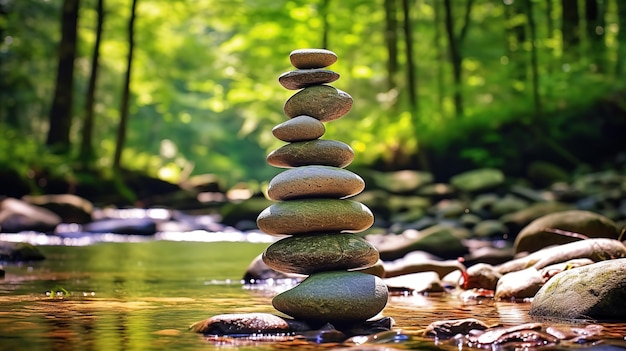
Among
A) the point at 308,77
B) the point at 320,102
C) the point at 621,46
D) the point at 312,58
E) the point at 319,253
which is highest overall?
the point at 621,46

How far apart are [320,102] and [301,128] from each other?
298 mm

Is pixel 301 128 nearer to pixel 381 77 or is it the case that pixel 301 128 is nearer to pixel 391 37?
pixel 391 37

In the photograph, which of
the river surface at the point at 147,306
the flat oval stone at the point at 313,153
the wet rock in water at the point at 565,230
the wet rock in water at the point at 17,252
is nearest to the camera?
the river surface at the point at 147,306

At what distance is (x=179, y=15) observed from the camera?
2806 centimetres

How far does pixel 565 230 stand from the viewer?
973cm

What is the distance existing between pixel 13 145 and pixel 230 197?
6.65 m

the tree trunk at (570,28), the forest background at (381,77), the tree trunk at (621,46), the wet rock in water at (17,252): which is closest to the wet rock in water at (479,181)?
the forest background at (381,77)

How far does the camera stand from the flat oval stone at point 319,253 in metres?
5.73

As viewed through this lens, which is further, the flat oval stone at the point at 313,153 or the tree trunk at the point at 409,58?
the tree trunk at the point at 409,58

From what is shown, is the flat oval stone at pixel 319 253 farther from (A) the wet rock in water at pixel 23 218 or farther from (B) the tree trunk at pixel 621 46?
(B) the tree trunk at pixel 621 46

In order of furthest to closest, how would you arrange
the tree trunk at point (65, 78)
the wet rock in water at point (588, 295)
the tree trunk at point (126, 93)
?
the tree trunk at point (126, 93)
the tree trunk at point (65, 78)
the wet rock in water at point (588, 295)

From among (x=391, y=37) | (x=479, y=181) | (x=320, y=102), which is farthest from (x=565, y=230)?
(x=391, y=37)

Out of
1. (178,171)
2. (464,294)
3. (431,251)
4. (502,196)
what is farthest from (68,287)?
(178,171)

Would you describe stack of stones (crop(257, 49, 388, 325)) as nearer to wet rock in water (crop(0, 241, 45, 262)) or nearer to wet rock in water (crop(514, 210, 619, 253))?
wet rock in water (crop(514, 210, 619, 253))
